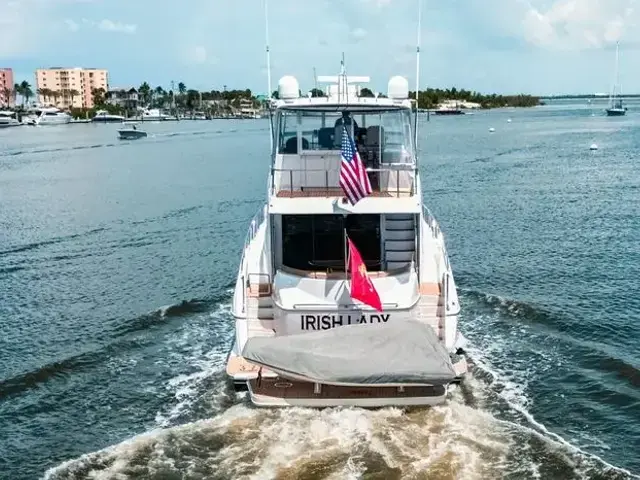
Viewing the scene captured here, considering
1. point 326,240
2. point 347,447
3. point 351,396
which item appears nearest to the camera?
point 347,447

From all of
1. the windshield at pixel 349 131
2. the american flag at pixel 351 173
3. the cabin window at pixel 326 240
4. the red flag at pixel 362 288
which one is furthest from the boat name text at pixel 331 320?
the windshield at pixel 349 131

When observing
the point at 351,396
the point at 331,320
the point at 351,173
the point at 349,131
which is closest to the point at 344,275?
the point at 331,320

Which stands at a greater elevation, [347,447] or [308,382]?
[308,382]

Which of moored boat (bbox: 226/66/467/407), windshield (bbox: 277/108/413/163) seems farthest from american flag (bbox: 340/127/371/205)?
windshield (bbox: 277/108/413/163)

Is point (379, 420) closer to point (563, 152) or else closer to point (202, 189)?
point (202, 189)

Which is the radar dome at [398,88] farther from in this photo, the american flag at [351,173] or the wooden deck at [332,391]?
the wooden deck at [332,391]

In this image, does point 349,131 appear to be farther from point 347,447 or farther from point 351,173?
point 347,447
